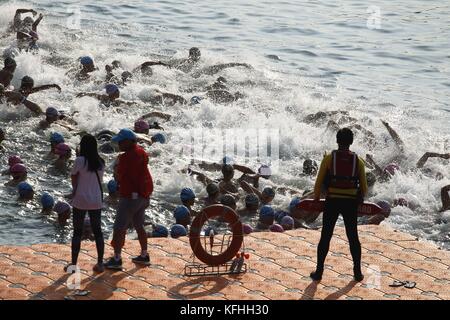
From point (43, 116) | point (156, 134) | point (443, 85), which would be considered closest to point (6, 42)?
point (43, 116)

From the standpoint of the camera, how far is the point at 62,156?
55.5 ft

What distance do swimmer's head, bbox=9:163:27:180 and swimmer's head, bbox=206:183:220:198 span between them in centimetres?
297

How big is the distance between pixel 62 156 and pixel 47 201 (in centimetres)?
216

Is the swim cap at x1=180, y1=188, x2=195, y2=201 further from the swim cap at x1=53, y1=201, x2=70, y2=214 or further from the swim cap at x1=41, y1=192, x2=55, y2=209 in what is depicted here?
the swim cap at x1=41, y1=192, x2=55, y2=209

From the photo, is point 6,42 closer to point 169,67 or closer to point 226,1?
point 169,67

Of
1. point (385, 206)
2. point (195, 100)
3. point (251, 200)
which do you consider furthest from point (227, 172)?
point (195, 100)

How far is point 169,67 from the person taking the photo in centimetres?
2459

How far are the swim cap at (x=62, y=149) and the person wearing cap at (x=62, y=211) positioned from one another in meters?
2.37

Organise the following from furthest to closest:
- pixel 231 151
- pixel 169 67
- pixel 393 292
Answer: pixel 169 67, pixel 231 151, pixel 393 292

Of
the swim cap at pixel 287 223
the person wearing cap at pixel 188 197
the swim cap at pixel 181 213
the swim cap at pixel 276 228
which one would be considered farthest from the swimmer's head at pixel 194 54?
the swim cap at pixel 276 228

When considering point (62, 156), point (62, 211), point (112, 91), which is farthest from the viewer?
point (112, 91)

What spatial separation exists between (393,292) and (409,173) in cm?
678

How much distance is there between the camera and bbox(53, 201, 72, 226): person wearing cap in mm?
14422

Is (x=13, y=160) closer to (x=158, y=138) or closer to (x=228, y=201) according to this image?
(x=158, y=138)
